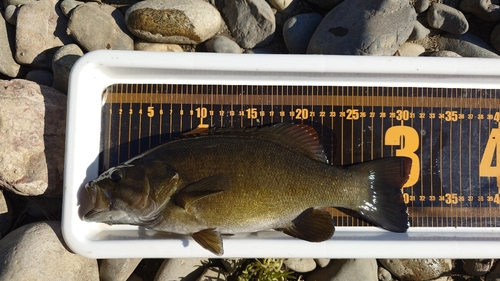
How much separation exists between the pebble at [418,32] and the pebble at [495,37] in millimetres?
541

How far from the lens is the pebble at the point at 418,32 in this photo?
320 cm

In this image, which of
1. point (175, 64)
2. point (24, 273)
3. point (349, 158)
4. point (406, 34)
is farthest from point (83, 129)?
point (406, 34)

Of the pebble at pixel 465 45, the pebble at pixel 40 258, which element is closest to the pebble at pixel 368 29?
the pebble at pixel 465 45

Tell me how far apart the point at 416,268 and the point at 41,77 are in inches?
135

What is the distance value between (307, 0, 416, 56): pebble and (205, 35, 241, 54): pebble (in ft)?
2.17

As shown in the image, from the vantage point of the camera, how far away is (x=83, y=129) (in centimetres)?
257

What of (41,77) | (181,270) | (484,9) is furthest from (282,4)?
(181,270)

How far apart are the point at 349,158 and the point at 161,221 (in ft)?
4.33

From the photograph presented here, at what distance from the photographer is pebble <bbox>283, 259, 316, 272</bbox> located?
3.07 metres

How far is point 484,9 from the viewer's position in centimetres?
318

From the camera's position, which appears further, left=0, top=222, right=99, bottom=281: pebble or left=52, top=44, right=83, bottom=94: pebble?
left=52, top=44, right=83, bottom=94: pebble

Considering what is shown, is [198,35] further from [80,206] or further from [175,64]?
[80,206]

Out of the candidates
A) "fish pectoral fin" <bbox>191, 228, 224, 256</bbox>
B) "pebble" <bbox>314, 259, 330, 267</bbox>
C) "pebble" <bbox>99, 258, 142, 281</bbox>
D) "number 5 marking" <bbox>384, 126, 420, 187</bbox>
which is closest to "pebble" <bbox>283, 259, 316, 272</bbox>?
"pebble" <bbox>314, 259, 330, 267</bbox>

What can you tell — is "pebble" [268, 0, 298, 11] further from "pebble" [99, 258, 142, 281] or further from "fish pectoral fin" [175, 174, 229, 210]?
"pebble" [99, 258, 142, 281]
